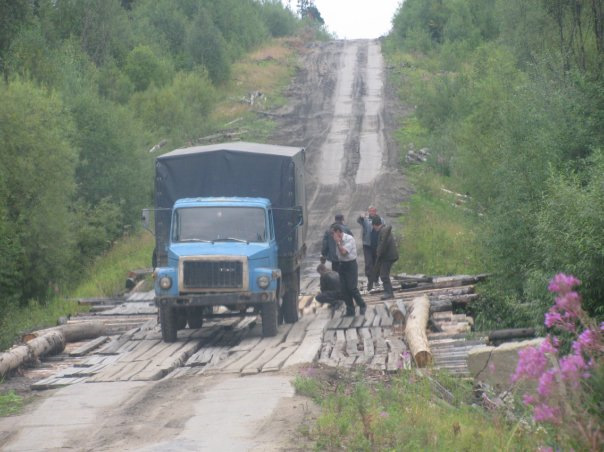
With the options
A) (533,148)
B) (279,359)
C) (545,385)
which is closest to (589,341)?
(545,385)

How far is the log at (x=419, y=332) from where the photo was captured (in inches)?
547

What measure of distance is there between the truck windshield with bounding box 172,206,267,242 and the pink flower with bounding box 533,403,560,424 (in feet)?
40.1

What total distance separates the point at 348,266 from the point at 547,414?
12.8 m

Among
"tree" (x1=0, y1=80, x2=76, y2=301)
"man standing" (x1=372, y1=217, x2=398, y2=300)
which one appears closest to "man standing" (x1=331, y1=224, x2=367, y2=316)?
"man standing" (x1=372, y1=217, x2=398, y2=300)

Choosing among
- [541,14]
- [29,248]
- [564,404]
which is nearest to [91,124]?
[29,248]

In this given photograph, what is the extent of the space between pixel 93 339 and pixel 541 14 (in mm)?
22921

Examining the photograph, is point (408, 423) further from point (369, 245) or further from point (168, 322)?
point (369, 245)

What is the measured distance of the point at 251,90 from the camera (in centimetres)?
5794

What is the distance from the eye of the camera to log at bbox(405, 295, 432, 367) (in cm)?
1391

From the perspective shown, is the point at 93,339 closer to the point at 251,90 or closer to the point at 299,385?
the point at 299,385

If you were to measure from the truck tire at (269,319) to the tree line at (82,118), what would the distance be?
11253 millimetres

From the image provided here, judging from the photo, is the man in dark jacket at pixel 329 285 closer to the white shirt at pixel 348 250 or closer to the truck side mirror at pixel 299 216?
the truck side mirror at pixel 299 216

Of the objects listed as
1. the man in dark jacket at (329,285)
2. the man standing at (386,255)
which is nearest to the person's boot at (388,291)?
the man standing at (386,255)

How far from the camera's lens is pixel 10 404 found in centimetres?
1283
